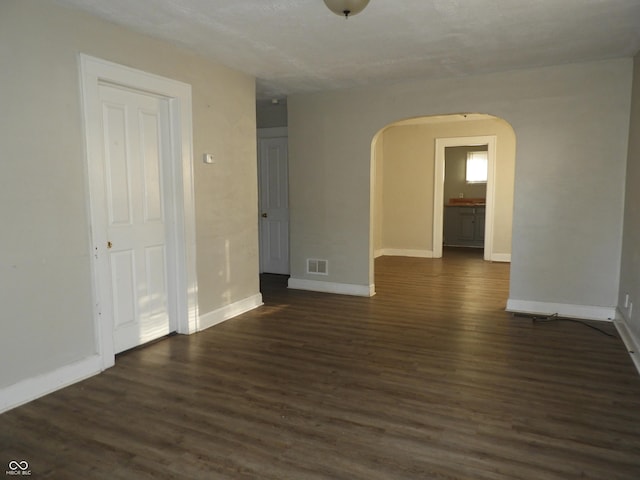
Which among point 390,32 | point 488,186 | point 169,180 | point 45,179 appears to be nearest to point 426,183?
point 488,186

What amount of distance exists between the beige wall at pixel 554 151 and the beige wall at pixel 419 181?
343 cm

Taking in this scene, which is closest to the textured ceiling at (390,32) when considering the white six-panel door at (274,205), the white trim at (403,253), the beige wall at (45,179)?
the beige wall at (45,179)

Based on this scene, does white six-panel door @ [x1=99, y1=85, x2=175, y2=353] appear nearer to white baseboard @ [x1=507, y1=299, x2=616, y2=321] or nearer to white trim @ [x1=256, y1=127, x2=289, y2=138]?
white trim @ [x1=256, y1=127, x2=289, y2=138]

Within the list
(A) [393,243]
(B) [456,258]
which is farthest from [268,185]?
(B) [456,258]

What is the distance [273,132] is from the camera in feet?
21.4

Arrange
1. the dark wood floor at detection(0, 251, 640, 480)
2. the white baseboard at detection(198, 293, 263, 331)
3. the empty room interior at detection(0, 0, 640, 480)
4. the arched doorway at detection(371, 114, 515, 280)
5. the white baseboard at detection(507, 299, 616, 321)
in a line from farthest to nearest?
1. the arched doorway at detection(371, 114, 515, 280)
2. the white baseboard at detection(507, 299, 616, 321)
3. the white baseboard at detection(198, 293, 263, 331)
4. the empty room interior at detection(0, 0, 640, 480)
5. the dark wood floor at detection(0, 251, 640, 480)

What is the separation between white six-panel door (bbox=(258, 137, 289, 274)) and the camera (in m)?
6.62

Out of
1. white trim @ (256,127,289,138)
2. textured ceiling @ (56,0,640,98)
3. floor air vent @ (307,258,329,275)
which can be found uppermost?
textured ceiling @ (56,0,640,98)

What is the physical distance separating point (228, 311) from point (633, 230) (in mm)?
3795

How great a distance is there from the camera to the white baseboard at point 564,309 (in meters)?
4.44

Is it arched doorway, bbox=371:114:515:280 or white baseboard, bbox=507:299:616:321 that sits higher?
arched doorway, bbox=371:114:515:280

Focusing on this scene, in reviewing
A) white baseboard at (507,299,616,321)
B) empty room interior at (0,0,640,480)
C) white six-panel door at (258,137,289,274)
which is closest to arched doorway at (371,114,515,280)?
white six-panel door at (258,137,289,274)

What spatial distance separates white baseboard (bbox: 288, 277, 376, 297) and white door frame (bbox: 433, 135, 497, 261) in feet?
10.8

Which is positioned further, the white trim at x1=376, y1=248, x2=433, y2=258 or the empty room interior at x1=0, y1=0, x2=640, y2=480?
the white trim at x1=376, y1=248, x2=433, y2=258
